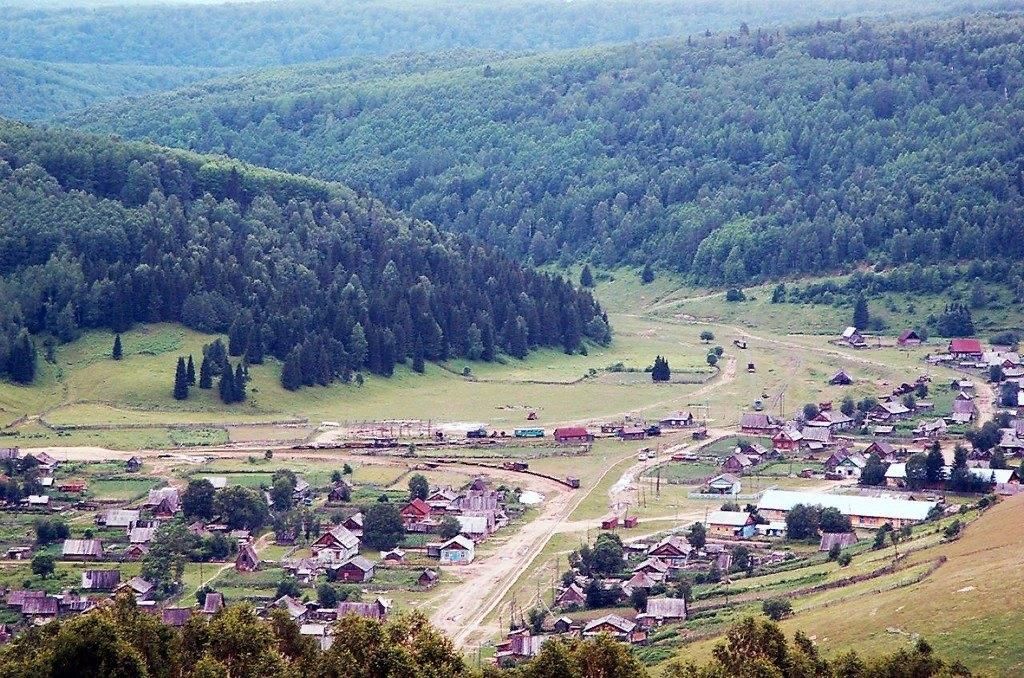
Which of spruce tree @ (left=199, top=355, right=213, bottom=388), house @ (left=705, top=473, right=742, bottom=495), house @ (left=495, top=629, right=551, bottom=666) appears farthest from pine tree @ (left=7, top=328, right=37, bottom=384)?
house @ (left=495, top=629, right=551, bottom=666)

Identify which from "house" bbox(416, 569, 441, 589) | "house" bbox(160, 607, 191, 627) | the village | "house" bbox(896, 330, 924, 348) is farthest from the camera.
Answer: "house" bbox(896, 330, 924, 348)

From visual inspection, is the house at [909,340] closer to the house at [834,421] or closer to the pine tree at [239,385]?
the house at [834,421]

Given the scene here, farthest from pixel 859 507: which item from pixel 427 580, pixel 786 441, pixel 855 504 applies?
pixel 786 441

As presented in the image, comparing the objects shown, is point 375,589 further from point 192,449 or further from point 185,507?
point 192,449

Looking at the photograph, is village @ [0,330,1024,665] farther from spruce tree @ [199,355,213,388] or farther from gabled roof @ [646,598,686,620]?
spruce tree @ [199,355,213,388]

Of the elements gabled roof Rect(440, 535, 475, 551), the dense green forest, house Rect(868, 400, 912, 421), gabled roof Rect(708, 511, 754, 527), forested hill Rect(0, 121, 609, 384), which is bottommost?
gabled roof Rect(440, 535, 475, 551)

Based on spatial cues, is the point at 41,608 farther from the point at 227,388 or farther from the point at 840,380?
the point at 840,380
